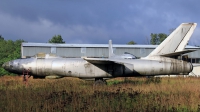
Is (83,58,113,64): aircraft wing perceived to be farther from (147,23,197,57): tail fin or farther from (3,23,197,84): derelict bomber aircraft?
(147,23,197,57): tail fin

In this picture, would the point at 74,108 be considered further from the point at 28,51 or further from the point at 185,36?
the point at 28,51

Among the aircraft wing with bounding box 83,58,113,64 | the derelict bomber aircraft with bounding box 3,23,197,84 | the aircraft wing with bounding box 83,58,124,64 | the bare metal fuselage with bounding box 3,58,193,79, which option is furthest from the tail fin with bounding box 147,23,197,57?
the aircraft wing with bounding box 83,58,113,64

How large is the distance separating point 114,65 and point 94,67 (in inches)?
54.6

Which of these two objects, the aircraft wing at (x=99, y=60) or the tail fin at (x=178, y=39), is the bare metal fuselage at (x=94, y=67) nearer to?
the aircraft wing at (x=99, y=60)

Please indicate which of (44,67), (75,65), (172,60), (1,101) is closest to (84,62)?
(75,65)

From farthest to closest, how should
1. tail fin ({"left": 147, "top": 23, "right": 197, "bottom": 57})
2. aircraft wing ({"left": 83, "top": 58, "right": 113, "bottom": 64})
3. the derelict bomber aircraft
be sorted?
tail fin ({"left": 147, "top": 23, "right": 197, "bottom": 57})
the derelict bomber aircraft
aircraft wing ({"left": 83, "top": 58, "right": 113, "bottom": 64})

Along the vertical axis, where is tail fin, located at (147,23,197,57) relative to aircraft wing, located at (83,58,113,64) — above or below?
above

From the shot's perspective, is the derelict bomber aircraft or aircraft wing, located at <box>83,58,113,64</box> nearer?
aircraft wing, located at <box>83,58,113,64</box>

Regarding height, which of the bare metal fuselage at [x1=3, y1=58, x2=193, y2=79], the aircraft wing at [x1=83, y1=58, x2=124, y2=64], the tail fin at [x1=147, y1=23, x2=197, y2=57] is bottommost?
the bare metal fuselage at [x1=3, y1=58, x2=193, y2=79]

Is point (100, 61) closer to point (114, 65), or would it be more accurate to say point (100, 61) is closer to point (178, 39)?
point (114, 65)

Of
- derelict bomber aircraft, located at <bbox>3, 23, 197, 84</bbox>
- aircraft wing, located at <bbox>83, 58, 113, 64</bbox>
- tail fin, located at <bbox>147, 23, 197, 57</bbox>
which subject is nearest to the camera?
aircraft wing, located at <bbox>83, 58, 113, 64</bbox>

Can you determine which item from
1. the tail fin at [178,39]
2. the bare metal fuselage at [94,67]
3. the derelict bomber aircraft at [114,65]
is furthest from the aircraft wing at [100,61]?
the tail fin at [178,39]

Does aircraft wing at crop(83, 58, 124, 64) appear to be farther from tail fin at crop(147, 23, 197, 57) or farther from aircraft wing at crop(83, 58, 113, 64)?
tail fin at crop(147, 23, 197, 57)

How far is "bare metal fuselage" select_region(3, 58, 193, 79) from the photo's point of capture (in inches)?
726
